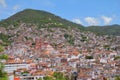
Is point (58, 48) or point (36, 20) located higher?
point (36, 20)

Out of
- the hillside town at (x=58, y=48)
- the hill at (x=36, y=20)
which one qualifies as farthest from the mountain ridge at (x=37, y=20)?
the hillside town at (x=58, y=48)

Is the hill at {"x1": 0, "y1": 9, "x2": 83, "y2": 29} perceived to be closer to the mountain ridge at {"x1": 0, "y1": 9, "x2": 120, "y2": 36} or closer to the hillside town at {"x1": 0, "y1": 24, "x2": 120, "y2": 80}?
the mountain ridge at {"x1": 0, "y1": 9, "x2": 120, "y2": 36}

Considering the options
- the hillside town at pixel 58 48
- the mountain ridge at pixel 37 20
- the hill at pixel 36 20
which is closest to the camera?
the hillside town at pixel 58 48

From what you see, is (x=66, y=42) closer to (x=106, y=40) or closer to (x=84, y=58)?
(x=106, y=40)

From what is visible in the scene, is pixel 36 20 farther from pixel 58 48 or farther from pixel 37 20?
pixel 58 48

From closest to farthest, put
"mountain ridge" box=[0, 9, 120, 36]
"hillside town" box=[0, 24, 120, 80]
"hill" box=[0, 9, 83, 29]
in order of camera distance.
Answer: "hillside town" box=[0, 24, 120, 80] → "mountain ridge" box=[0, 9, 120, 36] → "hill" box=[0, 9, 83, 29]

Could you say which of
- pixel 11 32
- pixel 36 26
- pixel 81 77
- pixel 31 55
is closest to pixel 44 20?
pixel 36 26

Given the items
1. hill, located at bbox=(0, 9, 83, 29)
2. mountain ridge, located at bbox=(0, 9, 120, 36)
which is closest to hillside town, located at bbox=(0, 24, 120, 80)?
mountain ridge, located at bbox=(0, 9, 120, 36)

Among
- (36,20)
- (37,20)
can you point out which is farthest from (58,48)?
(37,20)

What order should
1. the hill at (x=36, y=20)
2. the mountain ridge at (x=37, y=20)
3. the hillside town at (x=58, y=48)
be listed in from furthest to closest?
the hill at (x=36, y=20) → the mountain ridge at (x=37, y=20) → the hillside town at (x=58, y=48)

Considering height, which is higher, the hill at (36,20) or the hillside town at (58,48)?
the hill at (36,20)

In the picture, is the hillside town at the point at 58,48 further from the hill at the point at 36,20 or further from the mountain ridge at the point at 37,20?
the hill at the point at 36,20
